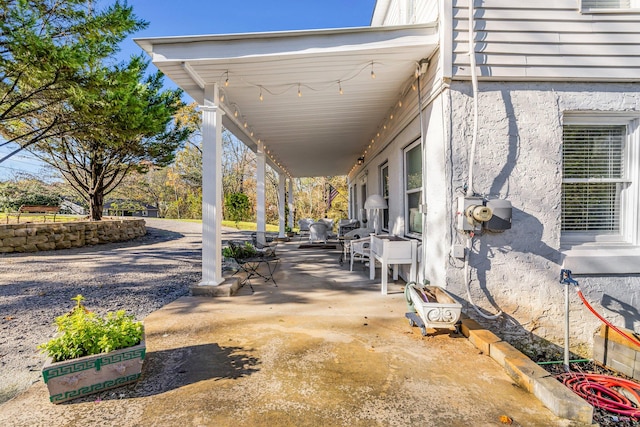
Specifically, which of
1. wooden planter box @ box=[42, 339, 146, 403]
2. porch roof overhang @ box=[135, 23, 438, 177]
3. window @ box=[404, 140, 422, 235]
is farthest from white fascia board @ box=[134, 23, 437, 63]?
wooden planter box @ box=[42, 339, 146, 403]

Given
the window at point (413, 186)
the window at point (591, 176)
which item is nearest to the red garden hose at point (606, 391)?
the window at point (591, 176)

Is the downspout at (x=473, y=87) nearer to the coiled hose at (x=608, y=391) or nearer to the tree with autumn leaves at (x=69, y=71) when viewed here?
the coiled hose at (x=608, y=391)

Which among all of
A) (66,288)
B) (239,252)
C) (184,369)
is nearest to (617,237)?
(184,369)

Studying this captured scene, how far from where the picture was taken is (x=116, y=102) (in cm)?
635

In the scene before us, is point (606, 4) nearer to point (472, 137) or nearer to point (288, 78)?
point (472, 137)

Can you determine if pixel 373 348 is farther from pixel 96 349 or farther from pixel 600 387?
pixel 96 349

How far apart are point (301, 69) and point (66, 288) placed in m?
4.89

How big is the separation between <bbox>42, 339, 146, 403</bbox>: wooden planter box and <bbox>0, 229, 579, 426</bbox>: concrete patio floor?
2.3 inches

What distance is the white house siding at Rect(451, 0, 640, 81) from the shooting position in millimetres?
3209

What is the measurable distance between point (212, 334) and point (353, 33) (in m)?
3.38

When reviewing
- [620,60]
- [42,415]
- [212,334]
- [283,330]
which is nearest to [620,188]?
[620,60]

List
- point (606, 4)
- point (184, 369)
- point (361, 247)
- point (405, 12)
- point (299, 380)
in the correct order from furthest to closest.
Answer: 1. point (361, 247)
2. point (405, 12)
3. point (606, 4)
4. point (184, 369)
5. point (299, 380)

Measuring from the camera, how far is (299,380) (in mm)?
2109

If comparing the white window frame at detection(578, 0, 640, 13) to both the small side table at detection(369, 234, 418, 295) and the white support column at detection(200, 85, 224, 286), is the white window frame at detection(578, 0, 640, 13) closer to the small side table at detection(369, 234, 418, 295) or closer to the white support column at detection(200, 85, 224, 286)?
the small side table at detection(369, 234, 418, 295)
